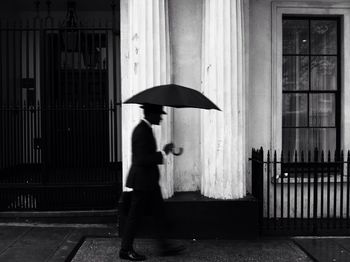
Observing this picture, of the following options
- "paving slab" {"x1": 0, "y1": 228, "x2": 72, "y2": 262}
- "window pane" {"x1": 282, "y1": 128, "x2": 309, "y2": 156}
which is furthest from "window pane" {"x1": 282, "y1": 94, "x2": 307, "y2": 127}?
"paving slab" {"x1": 0, "y1": 228, "x2": 72, "y2": 262}

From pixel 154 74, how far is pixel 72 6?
369cm

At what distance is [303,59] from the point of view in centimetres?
830

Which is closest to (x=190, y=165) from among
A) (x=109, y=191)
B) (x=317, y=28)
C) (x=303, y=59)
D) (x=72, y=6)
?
(x=109, y=191)

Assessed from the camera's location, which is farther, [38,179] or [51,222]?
[38,179]

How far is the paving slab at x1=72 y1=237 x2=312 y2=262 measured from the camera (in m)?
6.03

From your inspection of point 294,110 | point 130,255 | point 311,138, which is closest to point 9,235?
point 130,255

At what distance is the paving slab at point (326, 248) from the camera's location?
20.1 ft

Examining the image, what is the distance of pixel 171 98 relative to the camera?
5473 mm

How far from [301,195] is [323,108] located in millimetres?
1933

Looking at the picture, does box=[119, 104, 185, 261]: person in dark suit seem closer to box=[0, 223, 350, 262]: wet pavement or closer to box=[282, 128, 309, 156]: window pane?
box=[0, 223, 350, 262]: wet pavement

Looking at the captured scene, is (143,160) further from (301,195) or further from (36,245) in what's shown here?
(301,195)

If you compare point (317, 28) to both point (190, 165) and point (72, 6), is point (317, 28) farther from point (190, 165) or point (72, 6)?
point (72, 6)

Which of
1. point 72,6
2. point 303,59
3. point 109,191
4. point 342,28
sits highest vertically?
point 72,6

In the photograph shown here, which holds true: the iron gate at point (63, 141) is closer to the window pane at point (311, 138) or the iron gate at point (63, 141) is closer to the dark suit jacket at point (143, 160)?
the dark suit jacket at point (143, 160)
